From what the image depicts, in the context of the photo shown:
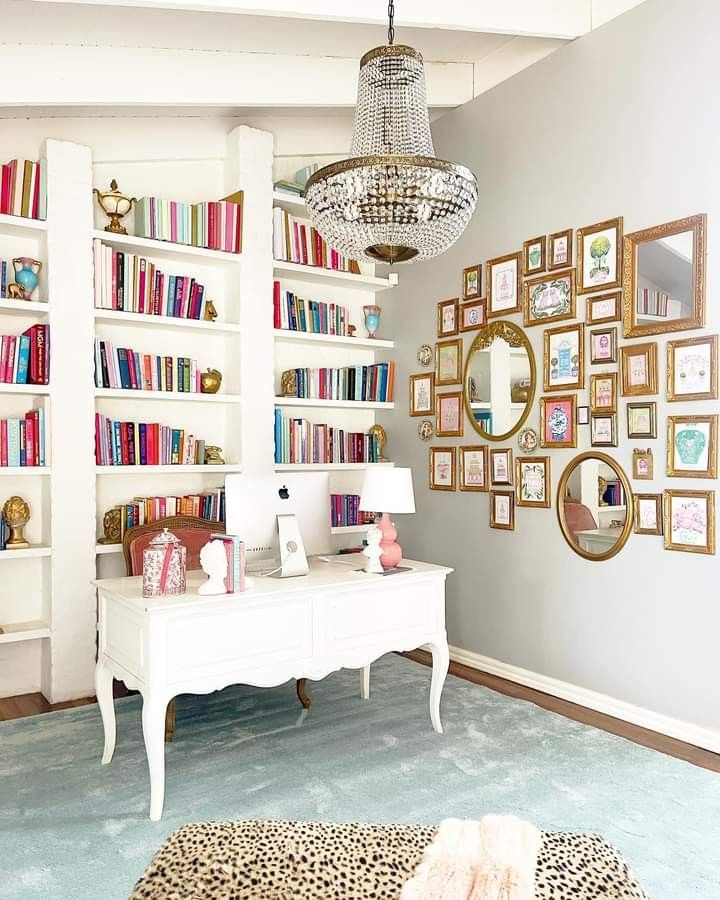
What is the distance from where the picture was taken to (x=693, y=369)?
128 inches

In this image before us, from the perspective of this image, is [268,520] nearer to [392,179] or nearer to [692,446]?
[392,179]

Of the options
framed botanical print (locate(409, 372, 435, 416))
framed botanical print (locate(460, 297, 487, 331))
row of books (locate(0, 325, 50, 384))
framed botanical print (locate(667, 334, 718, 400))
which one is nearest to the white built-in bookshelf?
row of books (locate(0, 325, 50, 384))

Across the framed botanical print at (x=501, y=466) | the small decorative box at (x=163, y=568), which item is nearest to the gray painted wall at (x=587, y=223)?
the framed botanical print at (x=501, y=466)

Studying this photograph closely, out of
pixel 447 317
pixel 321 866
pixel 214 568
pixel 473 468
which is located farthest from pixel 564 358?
pixel 321 866

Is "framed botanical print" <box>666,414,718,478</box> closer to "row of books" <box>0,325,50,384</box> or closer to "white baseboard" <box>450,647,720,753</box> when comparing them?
"white baseboard" <box>450,647,720,753</box>

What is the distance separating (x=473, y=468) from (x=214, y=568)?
2046mm

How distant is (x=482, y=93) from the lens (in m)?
4.43

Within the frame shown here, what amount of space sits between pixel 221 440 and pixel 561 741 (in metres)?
2.57

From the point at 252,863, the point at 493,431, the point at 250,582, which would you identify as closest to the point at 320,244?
the point at 493,431

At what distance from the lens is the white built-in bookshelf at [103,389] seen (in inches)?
152

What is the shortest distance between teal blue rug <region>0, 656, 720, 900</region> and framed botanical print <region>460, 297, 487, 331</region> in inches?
81.8

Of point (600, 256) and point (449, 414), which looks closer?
point (600, 256)

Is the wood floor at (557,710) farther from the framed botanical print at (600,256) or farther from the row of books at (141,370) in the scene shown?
the framed botanical print at (600,256)

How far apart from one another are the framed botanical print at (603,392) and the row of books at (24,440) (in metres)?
2.74
